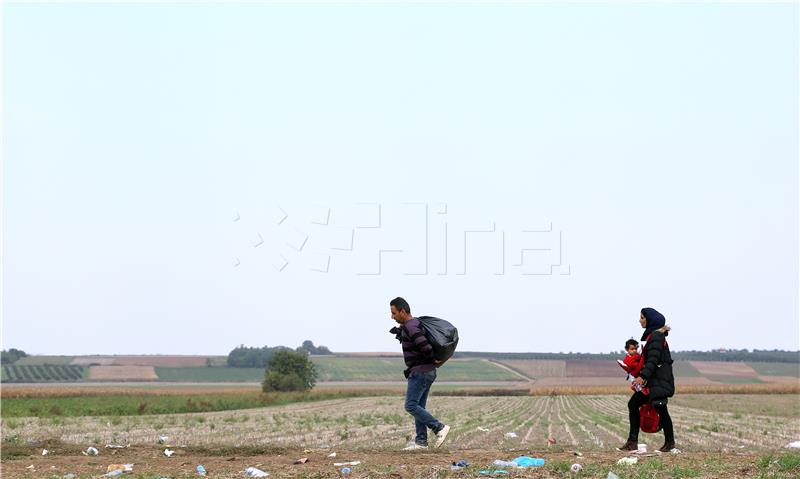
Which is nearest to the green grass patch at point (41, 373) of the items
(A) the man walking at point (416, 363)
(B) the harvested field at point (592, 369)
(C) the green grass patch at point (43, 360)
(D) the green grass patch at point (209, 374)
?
(C) the green grass patch at point (43, 360)

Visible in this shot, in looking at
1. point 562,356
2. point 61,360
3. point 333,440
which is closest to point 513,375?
point 562,356

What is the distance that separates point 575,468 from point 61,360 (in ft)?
473

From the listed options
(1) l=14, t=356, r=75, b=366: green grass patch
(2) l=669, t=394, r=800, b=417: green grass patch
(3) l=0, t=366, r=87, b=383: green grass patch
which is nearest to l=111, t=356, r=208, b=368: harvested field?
(1) l=14, t=356, r=75, b=366: green grass patch

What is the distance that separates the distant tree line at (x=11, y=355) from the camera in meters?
138

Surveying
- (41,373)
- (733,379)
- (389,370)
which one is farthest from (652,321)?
(41,373)

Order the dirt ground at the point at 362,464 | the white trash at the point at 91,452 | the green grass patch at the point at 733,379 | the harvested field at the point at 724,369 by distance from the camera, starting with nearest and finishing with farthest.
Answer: the dirt ground at the point at 362,464 < the white trash at the point at 91,452 < the green grass patch at the point at 733,379 < the harvested field at the point at 724,369

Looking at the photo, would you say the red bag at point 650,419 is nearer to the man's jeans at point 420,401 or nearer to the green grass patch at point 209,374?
the man's jeans at point 420,401

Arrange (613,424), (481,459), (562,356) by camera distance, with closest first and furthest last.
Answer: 1. (481,459)
2. (613,424)
3. (562,356)

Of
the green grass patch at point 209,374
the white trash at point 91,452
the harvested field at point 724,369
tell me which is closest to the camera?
the white trash at point 91,452

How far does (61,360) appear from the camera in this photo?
143875 millimetres

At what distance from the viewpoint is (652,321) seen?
1400 cm

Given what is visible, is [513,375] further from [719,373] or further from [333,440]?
[333,440]

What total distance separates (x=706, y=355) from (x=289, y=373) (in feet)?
275

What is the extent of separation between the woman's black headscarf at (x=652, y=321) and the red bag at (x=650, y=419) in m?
1.05
